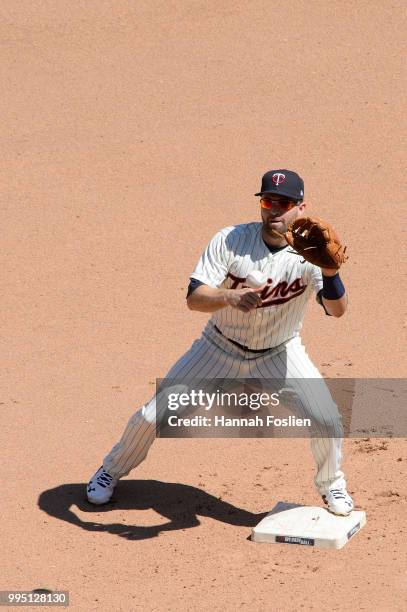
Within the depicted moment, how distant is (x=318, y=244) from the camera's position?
5719 millimetres

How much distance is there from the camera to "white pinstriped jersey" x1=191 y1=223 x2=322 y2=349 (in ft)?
19.7

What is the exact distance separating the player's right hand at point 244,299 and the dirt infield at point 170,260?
1.18m

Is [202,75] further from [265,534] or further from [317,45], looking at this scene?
[265,534]

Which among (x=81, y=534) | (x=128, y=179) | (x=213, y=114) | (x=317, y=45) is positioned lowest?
(x=81, y=534)

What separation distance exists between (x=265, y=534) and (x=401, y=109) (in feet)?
23.7

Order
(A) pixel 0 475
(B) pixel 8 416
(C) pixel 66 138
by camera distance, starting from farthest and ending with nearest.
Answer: (C) pixel 66 138, (B) pixel 8 416, (A) pixel 0 475

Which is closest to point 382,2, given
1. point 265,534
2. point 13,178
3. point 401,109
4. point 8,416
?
point 401,109

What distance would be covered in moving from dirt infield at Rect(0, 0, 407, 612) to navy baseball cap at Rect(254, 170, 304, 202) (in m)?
1.63

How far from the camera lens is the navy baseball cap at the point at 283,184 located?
5970 mm

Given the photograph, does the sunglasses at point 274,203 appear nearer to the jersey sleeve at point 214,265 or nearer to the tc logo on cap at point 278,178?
the tc logo on cap at point 278,178

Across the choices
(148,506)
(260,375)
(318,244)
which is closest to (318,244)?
(318,244)

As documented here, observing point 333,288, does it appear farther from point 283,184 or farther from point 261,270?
point 283,184

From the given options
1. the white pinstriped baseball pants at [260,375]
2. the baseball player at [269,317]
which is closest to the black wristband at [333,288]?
the baseball player at [269,317]

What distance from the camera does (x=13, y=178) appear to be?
1134 centimetres
